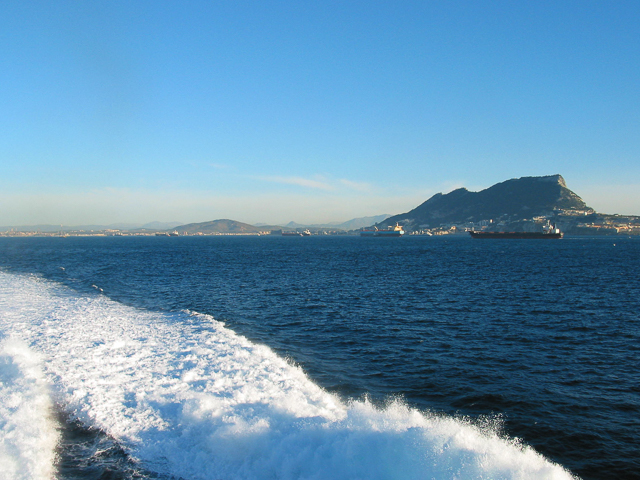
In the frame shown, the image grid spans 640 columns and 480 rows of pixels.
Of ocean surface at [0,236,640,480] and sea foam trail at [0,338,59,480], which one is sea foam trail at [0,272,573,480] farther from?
sea foam trail at [0,338,59,480]

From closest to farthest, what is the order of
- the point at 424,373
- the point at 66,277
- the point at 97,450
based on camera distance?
1. the point at 97,450
2. the point at 424,373
3. the point at 66,277

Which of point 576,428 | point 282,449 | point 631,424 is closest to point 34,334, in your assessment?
point 282,449

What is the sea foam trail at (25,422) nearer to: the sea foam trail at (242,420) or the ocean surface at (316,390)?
the ocean surface at (316,390)

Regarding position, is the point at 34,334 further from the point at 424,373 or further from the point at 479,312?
the point at 479,312

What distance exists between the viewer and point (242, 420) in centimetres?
1195

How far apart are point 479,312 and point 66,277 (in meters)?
52.1

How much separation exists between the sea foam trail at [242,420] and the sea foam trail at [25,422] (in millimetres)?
694

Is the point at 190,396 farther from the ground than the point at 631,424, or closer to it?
farther from the ground

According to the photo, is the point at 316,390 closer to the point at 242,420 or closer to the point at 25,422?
the point at 242,420

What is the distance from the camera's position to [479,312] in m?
32.7

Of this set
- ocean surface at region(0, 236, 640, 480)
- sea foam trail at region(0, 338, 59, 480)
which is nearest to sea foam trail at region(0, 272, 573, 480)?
ocean surface at region(0, 236, 640, 480)

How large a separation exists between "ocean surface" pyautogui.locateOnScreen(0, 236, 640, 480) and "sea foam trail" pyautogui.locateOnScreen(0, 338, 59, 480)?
0.06 metres

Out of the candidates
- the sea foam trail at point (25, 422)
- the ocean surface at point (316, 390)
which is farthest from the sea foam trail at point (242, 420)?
the sea foam trail at point (25, 422)

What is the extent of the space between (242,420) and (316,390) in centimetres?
394
